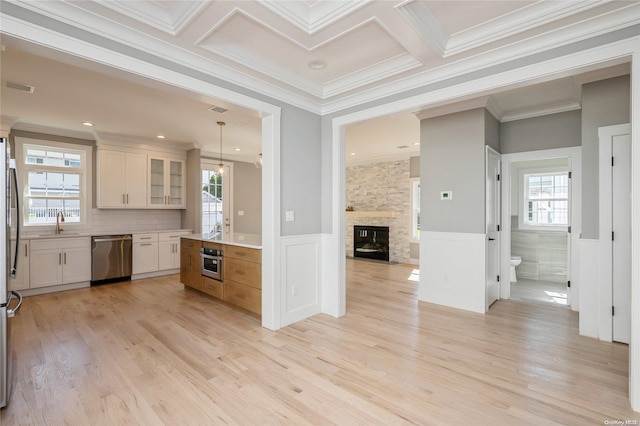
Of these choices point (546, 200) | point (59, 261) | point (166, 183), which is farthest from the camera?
point (166, 183)

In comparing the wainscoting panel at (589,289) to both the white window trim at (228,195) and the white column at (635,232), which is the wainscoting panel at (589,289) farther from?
the white window trim at (228,195)

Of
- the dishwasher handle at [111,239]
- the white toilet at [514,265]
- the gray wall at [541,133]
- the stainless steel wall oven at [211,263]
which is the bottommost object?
the white toilet at [514,265]

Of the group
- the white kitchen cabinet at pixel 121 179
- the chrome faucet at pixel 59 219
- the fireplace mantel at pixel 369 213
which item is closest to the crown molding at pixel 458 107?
the fireplace mantel at pixel 369 213

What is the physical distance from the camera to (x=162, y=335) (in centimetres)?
318

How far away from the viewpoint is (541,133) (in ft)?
13.9

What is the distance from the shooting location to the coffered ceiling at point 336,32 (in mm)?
2045

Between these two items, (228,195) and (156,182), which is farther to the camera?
(228,195)

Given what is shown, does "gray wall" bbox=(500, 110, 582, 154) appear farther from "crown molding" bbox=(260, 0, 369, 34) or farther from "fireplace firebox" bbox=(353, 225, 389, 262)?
"fireplace firebox" bbox=(353, 225, 389, 262)

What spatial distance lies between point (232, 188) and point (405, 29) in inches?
244

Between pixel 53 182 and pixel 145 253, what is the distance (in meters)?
1.89

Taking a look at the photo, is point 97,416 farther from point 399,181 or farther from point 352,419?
point 399,181

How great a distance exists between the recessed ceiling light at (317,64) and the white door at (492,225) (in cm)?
244

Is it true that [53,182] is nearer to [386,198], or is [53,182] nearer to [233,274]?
[233,274]

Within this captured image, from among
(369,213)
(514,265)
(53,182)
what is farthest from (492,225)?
(53,182)
